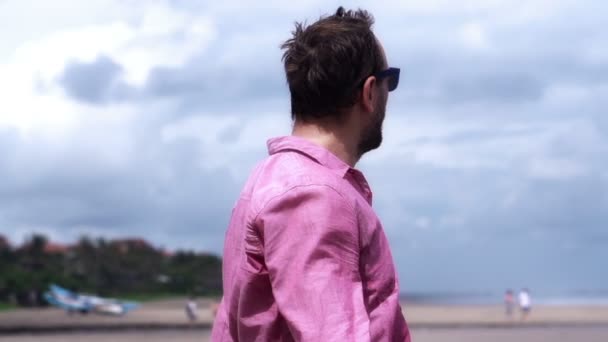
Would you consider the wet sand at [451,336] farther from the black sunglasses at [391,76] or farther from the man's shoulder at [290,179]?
the man's shoulder at [290,179]

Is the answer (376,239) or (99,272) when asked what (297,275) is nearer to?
(376,239)

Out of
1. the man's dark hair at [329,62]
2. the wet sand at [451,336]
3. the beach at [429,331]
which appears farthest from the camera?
the beach at [429,331]

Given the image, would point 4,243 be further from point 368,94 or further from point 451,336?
point 368,94

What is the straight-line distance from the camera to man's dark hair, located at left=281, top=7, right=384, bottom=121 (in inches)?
87.5

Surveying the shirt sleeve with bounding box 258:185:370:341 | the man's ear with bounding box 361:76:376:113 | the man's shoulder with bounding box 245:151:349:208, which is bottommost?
the shirt sleeve with bounding box 258:185:370:341

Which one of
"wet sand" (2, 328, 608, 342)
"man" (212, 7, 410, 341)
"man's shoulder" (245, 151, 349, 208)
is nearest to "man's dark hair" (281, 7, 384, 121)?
"man" (212, 7, 410, 341)

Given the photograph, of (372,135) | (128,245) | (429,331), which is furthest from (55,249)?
(372,135)

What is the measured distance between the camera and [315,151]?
89.8 inches

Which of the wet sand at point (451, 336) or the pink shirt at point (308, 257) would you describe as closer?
the pink shirt at point (308, 257)

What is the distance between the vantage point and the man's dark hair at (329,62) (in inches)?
87.5

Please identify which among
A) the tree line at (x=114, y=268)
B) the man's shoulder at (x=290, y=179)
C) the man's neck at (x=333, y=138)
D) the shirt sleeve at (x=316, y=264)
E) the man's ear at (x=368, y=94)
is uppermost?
the man's ear at (x=368, y=94)

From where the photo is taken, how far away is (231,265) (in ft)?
7.68

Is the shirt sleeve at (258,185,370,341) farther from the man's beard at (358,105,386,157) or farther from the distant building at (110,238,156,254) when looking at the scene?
the distant building at (110,238,156,254)

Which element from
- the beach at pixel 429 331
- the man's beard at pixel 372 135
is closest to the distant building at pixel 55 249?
the beach at pixel 429 331
